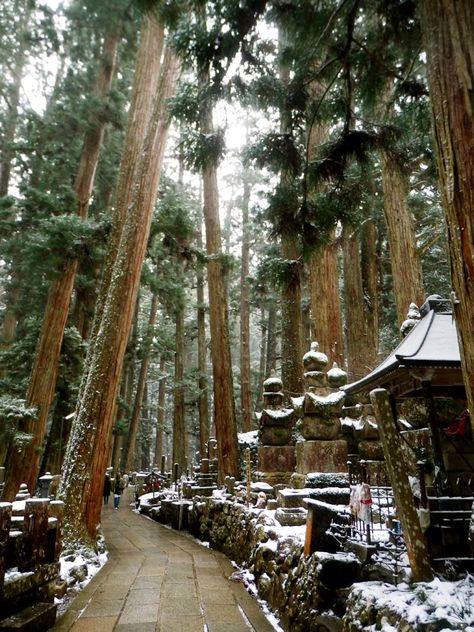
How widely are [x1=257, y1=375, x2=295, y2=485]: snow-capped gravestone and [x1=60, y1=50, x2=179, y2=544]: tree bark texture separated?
3.61 m

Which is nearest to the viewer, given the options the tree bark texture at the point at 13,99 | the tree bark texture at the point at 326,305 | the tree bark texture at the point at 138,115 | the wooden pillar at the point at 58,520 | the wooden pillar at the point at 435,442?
the wooden pillar at the point at 435,442

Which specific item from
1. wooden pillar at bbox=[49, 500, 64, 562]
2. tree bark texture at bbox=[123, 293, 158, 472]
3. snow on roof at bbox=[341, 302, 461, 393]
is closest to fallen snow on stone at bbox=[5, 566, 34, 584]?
wooden pillar at bbox=[49, 500, 64, 562]

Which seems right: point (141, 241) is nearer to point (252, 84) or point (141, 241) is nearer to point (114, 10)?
point (252, 84)

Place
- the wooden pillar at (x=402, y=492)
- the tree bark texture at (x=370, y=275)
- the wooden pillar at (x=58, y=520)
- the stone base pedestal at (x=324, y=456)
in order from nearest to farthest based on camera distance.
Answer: the wooden pillar at (x=402, y=492)
the wooden pillar at (x=58, y=520)
the stone base pedestal at (x=324, y=456)
the tree bark texture at (x=370, y=275)

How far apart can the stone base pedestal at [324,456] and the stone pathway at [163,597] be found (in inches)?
79.7

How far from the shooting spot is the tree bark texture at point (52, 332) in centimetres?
939

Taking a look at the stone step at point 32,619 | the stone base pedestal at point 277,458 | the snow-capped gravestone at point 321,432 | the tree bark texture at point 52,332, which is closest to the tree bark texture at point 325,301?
the stone base pedestal at point 277,458

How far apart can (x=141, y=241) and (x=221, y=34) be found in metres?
4.33

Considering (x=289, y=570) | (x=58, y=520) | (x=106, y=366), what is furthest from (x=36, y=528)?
(x=106, y=366)

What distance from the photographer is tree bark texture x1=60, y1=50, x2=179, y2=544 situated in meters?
6.77

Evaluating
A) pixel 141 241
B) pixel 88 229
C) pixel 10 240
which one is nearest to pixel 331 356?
pixel 141 241

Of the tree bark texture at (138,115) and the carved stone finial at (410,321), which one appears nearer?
the carved stone finial at (410,321)

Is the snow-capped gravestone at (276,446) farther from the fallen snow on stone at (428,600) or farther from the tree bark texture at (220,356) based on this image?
the fallen snow on stone at (428,600)

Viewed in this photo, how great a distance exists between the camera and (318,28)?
4.59 meters
